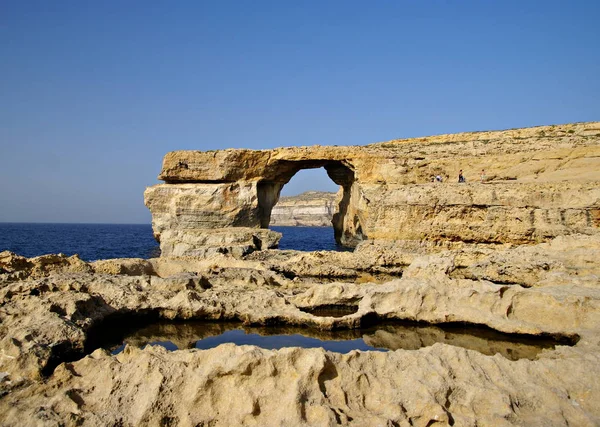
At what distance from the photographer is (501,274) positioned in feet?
43.1

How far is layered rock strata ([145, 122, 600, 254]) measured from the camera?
54.3 ft

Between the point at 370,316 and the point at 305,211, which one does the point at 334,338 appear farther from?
the point at 305,211

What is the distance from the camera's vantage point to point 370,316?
29.9ft

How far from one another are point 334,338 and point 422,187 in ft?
40.7

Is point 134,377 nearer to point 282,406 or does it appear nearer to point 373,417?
point 282,406

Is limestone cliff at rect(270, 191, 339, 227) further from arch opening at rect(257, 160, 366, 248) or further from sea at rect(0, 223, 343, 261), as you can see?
arch opening at rect(257, 160, 366, 248)

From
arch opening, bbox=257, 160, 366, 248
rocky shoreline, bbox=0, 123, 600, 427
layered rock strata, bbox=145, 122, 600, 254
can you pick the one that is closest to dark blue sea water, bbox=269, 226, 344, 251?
arch opening, bbox=257, 160, 366, 248

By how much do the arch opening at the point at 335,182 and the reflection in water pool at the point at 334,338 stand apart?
18.6 meters

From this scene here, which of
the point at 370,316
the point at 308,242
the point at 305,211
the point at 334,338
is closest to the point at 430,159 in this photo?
the point at 370,316

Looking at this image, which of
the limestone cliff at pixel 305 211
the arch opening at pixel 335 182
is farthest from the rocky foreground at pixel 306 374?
the limestone cliff at pixel 305 211

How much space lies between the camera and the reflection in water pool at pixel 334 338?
777 centimetres

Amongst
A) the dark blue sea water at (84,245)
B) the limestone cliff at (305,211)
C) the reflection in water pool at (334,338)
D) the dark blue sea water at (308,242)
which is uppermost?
the limestone cliff at (305,211)

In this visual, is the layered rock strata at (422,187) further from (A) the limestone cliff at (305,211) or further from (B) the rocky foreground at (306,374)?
(A) the limestone cliff at (305,211)

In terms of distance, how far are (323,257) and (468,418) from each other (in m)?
12.9
